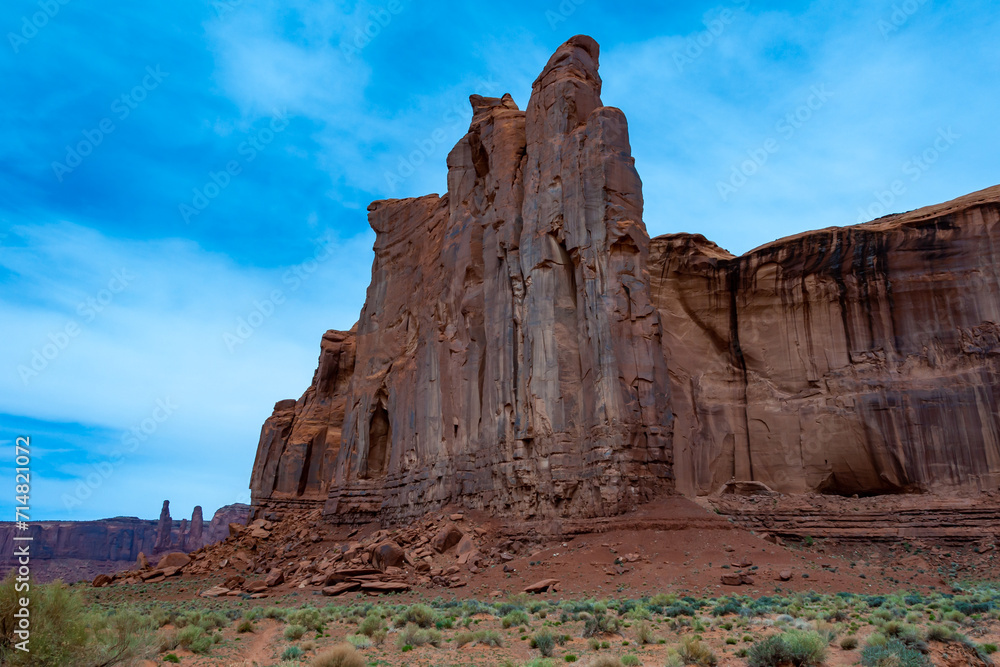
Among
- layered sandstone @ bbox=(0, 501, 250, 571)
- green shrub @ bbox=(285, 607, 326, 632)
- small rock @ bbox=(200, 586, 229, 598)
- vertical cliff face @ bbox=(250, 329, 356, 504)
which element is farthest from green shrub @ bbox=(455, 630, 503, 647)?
layered sandstone @ bbox=(0, 501, 250, 571)

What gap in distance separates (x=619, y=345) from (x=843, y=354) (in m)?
18.2

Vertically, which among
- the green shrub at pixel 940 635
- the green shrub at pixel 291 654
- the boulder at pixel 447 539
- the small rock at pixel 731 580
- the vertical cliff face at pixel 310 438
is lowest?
the green shrub at pixel 291 654

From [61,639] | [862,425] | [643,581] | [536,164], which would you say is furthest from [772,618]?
[862,425]

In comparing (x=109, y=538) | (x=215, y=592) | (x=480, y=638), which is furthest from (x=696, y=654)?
(x=109, y=538)

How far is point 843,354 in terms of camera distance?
36500 mm

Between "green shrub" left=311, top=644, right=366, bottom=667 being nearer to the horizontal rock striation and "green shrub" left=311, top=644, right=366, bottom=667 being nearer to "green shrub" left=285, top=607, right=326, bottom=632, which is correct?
"green shrub" left=285, top=607, right=326, bottom=632

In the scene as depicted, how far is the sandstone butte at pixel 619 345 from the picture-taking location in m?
25.4

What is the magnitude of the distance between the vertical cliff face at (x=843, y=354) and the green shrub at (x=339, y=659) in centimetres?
2740

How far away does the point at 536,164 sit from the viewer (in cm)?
3022

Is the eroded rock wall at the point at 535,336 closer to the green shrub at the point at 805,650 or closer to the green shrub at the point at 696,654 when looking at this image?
the green shrub at the point at 696,654

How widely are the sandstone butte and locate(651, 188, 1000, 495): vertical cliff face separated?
100 millimetres

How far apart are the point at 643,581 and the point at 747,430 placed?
21.8 metres

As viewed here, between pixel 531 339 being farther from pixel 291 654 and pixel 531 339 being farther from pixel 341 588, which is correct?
pixel 291 654

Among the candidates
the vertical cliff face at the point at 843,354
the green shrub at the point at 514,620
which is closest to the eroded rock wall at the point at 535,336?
the green shrub at the point at 514,620
